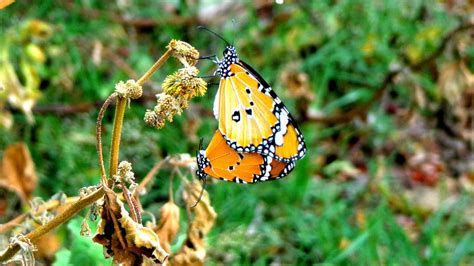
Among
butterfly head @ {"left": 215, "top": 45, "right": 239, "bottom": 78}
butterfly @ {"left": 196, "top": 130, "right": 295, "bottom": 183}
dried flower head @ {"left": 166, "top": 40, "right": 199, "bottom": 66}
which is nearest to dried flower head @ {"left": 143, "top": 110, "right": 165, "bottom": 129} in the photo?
dried flower head @ {"left": 166, "top": 40, "right": 199, "bottom": 66}

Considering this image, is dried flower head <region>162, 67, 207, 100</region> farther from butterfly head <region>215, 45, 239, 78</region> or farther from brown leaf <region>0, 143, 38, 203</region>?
brown leaf <region>0, 143, 38, 203</region>

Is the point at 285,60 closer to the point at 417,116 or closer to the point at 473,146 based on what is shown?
the point at 417,116

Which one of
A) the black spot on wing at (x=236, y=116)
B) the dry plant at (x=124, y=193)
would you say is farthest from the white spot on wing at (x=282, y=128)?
the dry plant at (x=124, y=193)

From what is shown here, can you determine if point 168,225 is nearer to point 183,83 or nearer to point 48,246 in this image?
point 183,83

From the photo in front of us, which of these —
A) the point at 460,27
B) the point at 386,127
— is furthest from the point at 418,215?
the point at 460,27

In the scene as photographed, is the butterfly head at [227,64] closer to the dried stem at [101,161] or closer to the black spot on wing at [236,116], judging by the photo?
the black spot on wing at [236,116]
